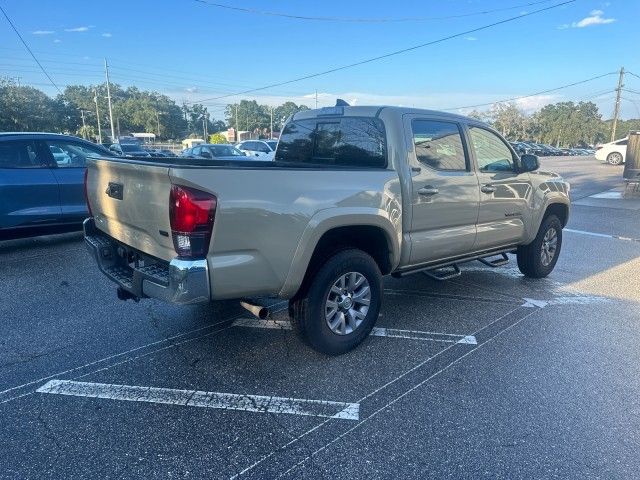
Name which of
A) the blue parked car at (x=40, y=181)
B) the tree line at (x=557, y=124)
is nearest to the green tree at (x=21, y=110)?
the blue parked car at (x=40, y=181)

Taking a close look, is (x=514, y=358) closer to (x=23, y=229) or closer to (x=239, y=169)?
(x=239, y=169)

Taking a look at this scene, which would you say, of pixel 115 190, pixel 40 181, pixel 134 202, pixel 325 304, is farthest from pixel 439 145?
pixel 40 181

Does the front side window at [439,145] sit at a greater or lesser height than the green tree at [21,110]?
lesser

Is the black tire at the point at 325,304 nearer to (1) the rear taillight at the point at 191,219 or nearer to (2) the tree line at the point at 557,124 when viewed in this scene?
(1) the rear taillight at the point at 191,219

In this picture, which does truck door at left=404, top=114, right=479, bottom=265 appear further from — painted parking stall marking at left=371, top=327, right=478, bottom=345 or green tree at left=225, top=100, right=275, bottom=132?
green tree at left=225, top=100, right=275, bottom=132

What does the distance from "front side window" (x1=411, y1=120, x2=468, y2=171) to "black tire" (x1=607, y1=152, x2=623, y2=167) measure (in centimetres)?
3382

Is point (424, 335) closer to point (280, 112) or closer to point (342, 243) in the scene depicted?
point (342, 243)

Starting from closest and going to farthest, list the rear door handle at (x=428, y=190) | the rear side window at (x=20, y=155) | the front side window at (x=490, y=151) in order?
the rear door handle at (x=428, y=190), the front side window at (x=490, y=151), the rear side window at (x=20, y=155)

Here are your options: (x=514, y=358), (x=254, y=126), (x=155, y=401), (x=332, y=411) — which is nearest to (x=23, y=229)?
(x=155, y=401)

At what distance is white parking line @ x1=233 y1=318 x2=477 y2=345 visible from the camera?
13.0 ft

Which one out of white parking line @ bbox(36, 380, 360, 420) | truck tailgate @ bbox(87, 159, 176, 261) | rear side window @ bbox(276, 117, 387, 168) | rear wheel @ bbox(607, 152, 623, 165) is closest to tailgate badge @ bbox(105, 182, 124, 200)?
truck tailgate @ bbox(87, 159, 176, 261)

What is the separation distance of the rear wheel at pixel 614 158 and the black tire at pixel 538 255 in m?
31.7

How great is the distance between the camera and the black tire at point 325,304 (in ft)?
11.0

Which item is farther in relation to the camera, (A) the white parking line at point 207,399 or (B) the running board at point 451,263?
(B) the running board at point 451,263
